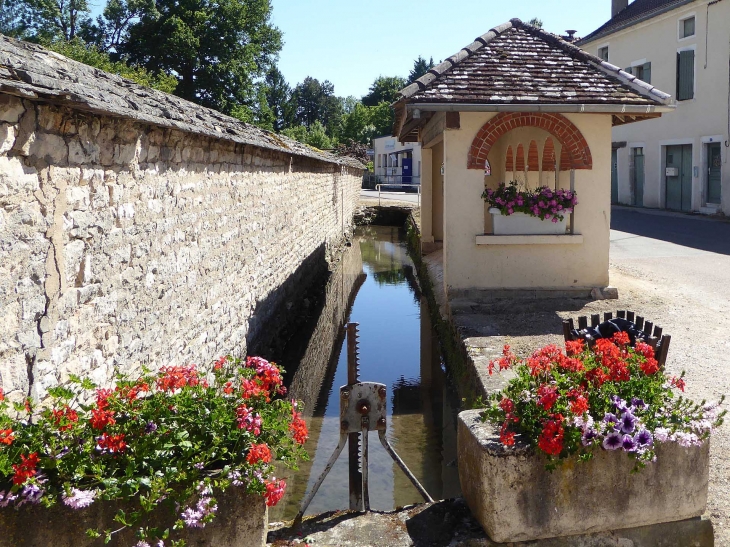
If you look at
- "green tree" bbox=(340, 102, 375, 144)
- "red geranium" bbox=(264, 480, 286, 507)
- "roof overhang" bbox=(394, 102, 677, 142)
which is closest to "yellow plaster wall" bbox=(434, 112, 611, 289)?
"roof overhang" bbox=(394, 102, 677, 142)

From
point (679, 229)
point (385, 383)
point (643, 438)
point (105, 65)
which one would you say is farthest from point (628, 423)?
point (105, 65)

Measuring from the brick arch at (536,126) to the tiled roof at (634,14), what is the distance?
15.2m

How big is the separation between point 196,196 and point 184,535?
3832 mm

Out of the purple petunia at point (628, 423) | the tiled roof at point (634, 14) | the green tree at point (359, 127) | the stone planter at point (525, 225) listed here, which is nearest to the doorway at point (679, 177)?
the tiled roof at point (634, 14)

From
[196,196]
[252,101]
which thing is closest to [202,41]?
[252,101]

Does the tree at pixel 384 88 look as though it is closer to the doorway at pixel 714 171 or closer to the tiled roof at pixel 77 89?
the doorway at pixel 714 171

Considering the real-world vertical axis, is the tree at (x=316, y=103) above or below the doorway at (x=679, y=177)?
above

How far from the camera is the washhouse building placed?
28.9 feet

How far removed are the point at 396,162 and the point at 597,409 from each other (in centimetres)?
5200

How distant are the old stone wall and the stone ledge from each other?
2.94 metres

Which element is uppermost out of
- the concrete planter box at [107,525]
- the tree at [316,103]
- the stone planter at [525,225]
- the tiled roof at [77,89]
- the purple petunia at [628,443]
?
the tree at [316,103]

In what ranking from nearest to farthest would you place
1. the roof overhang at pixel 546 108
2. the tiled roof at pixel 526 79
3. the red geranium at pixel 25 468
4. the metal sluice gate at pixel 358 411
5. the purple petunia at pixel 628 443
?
1. the red geranium at pixel 25 468
2. the purple petunia at pixel 628 443
3. the metal sluice gate at pixel 358 411
4. the roof overhang at pixel 546 108
5. the tiled roof at pixel 526 79

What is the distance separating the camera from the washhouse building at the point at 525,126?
8.81m

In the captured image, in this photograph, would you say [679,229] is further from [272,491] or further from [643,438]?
[272,491]
